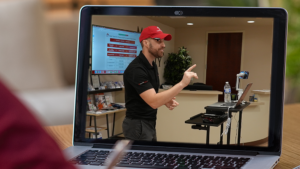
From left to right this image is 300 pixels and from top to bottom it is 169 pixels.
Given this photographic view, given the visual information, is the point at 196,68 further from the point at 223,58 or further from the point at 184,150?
the point at 184,150

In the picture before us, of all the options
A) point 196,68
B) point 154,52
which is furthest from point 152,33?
point 196,68

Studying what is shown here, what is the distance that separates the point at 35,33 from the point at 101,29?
1275 millimetres

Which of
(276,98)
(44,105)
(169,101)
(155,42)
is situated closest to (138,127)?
(169,101)

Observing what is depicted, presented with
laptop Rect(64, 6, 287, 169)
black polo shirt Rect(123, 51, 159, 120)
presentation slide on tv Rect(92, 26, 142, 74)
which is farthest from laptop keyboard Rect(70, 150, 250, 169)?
presentation slide on tv Rect(92, 26, 142, 74)

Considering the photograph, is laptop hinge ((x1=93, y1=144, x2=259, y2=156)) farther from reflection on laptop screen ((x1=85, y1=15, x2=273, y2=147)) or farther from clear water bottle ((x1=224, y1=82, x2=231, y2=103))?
clear water bottle ((x1=224, y1=82, x2=231, y2=103))

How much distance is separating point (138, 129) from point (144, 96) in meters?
0.09

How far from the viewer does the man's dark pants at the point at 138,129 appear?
73 centimetres

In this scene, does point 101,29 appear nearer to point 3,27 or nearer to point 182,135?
point 182,135

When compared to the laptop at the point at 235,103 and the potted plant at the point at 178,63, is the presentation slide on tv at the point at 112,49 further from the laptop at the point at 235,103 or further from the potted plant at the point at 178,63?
the laptop at the point at 235,103

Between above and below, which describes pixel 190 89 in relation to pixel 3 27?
below

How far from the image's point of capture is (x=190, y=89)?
75cm

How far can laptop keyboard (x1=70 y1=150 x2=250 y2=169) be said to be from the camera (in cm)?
59

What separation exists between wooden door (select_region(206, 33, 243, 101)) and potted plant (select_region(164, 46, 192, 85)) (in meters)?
0.06

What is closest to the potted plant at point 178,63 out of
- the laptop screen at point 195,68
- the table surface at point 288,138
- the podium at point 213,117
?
the laptop screen at point 195,68
